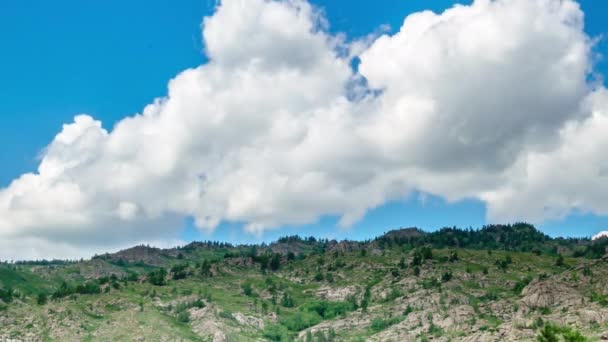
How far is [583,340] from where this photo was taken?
5989 inches

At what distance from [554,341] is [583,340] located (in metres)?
8.32

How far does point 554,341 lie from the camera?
159 metres
